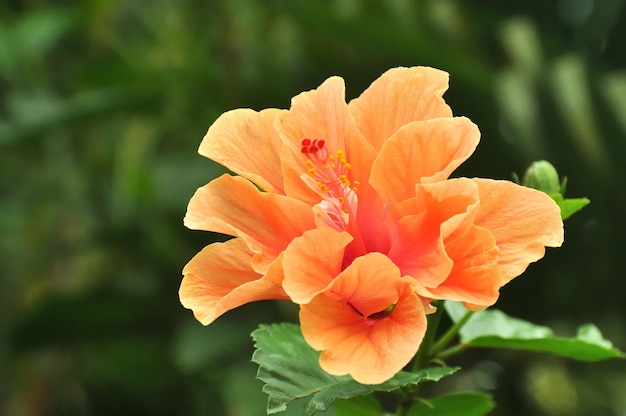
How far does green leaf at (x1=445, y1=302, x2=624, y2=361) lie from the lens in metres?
0.49

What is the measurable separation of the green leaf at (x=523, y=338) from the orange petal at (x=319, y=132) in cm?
14

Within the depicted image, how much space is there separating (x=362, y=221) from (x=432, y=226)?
0.19 ft

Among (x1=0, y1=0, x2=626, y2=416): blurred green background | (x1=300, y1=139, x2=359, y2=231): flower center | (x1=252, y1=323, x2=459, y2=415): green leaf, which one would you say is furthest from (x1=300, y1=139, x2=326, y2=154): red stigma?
(x1=0, y1=0, x2=626, y2=416): blurred green background

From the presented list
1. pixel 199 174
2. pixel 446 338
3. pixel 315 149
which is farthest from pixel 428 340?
pixel 199 174

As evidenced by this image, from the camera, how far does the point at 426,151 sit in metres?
0.42

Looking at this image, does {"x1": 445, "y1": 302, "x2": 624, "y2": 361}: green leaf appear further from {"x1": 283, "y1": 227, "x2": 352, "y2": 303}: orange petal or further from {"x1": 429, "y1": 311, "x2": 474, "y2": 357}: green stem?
{"x1": 283, "y1": 227, "x2": 352, "y2": 303}: orange petal

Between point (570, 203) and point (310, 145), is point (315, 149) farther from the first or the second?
point (570, 203)

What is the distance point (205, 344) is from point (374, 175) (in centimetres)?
121

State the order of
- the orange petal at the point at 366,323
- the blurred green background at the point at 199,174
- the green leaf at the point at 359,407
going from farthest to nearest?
the blurred green background at the point at 199,174, the green leaf at the point at 359,407, the orange petal at the point at 366,323

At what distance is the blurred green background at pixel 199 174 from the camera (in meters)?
1.68

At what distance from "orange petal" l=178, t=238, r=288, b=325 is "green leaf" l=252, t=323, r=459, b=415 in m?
0.03

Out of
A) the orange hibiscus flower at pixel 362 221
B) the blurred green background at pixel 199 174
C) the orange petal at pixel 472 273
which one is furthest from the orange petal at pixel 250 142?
the blurred green background at pixel 199 174

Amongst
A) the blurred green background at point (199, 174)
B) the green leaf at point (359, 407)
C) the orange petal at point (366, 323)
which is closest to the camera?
the orange petal at point (366, 323)

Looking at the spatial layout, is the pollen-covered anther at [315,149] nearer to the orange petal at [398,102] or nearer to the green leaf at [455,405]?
the orange petal at [398,102]
